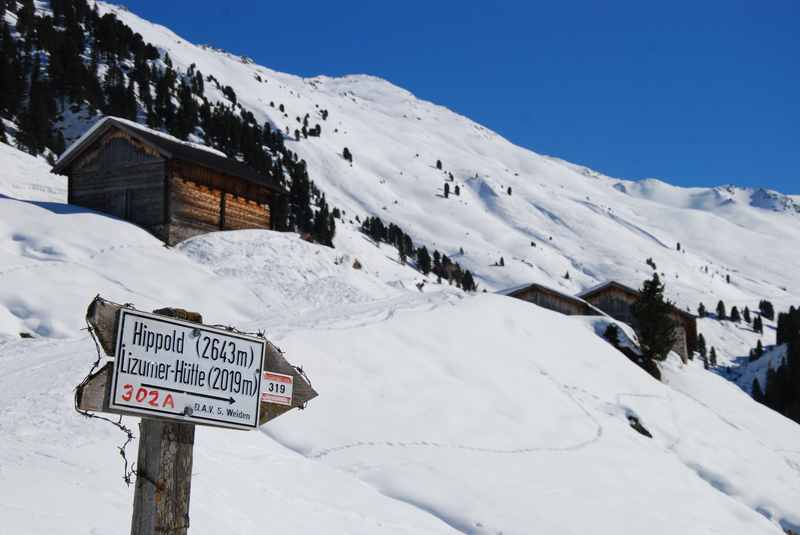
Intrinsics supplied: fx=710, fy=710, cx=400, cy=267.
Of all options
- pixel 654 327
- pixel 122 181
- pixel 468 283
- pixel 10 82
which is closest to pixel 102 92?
pixel 10 82

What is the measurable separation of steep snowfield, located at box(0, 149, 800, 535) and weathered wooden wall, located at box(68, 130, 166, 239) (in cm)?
190

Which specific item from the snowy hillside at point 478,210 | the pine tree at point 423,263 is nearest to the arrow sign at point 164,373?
the pine tree at point 423,263

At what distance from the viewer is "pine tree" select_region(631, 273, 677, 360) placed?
1307 inches

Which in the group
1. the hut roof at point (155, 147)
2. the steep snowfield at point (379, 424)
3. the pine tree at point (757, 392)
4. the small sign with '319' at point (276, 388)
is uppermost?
the hut roof at point (155, 147)

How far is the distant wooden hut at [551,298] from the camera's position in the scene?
49.4 metres

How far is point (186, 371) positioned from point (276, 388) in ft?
2.34

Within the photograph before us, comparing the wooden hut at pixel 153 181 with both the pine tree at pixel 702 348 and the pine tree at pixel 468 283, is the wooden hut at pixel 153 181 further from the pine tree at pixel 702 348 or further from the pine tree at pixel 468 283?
the pine tree at pixel 702 348

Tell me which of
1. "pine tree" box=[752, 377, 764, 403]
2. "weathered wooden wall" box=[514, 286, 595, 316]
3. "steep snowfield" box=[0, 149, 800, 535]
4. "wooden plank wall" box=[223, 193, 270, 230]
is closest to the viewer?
"steep snowfield" box=[0, 149, 800, 535]

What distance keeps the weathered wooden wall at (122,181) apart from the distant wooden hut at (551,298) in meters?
26.2

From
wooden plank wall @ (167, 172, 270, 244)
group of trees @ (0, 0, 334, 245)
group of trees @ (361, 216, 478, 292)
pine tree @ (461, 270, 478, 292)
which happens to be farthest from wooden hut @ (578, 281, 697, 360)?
pine tree @ (461, 270, 478, 292)

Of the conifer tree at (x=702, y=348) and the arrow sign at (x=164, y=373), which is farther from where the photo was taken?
the conifer tree at (x=702, y=348)

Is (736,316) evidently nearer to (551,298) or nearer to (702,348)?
(702,348)

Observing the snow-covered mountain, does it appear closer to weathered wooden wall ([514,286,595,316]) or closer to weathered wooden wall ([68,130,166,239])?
weathered wooden wall ([68,130,166,239])

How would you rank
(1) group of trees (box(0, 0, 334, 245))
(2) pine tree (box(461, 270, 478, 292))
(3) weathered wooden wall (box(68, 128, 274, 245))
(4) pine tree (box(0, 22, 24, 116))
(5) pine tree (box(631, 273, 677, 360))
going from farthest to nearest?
(2) pine tree (box(461, 270, 478, 292)) → (1) group of trees (box(0, 0, 334, 245)) → (4) pine tree (box(0, 22, 24, 116)) → (5) pine tree (box(631, 273, 677, 360)) → (3) weathered wooden wall (box(68, 128, 274, 245))
